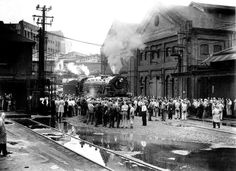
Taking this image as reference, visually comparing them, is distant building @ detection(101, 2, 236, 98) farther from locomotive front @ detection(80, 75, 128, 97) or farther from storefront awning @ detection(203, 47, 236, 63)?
locomotive front @ detection(80, 75, 128, 97)

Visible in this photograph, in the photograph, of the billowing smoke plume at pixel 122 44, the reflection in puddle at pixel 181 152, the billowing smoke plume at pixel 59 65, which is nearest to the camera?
the reflection in puddle at pixel 181 152

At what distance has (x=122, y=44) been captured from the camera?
140ft

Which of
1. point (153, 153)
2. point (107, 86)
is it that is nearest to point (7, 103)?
point (107, 86)

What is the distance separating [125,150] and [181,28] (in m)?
25.7

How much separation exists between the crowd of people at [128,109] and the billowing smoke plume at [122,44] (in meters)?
15.3

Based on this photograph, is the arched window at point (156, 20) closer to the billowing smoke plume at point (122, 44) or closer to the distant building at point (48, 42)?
the billowing smoke plume at point (122, 44)

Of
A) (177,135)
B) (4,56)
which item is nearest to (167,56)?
(4,56)

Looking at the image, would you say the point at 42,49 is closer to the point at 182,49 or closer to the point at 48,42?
the point at 182,49

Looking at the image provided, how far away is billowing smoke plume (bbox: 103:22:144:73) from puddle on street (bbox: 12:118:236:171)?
27.1 meters

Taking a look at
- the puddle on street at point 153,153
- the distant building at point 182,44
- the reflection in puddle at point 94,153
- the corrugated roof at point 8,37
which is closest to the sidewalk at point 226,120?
the distant building at point 182,44

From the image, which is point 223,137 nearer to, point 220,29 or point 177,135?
point 177,135

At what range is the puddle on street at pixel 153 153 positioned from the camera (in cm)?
1057

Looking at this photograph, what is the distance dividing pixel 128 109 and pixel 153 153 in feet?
31.0

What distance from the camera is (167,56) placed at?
1556 inches
